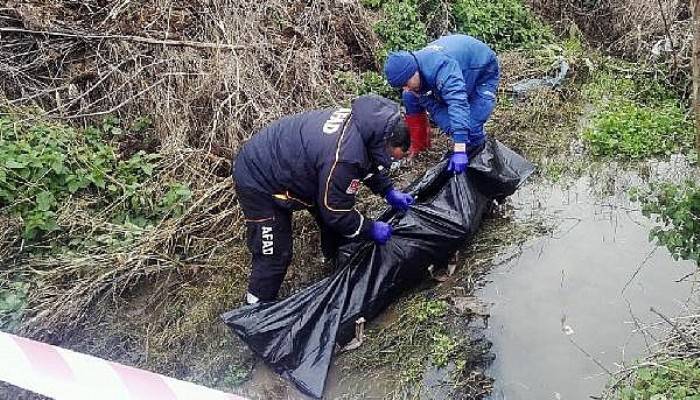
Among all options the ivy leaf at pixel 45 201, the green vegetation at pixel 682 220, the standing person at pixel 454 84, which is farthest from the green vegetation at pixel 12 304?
the green vegetation at pixel 682 220

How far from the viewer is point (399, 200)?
140 inches

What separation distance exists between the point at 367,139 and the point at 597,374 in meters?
1.62

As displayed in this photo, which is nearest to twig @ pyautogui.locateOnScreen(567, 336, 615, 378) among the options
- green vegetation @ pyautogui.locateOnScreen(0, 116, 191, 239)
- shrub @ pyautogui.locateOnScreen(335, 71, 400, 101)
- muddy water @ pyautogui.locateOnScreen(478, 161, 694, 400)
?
muddy water @ pyautogui.locateOnScreen(478, 161, 694, 400)

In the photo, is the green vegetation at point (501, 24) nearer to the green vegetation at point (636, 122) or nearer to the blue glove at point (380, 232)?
the green vegetation at point (636, 122)

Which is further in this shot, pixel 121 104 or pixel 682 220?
pixel 121 104

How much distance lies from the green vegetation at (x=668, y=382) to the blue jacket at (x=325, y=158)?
1.42 m

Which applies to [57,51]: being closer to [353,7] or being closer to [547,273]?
[353,7]

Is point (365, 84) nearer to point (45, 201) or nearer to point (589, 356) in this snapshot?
point (45, 201)

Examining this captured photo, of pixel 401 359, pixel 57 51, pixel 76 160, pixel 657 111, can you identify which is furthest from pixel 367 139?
pixel 657 111

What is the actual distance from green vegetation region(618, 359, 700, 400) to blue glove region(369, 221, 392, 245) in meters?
1.32

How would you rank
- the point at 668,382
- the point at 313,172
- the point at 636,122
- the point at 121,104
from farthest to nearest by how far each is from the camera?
the point at 636,122 → the point at 121,104 → the point at 313,172 → the point at 668,382

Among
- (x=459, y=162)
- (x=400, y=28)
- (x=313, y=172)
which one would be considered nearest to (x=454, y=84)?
(x=459, y=162)

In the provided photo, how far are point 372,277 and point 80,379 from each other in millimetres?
1673

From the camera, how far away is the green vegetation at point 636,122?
4730mm
